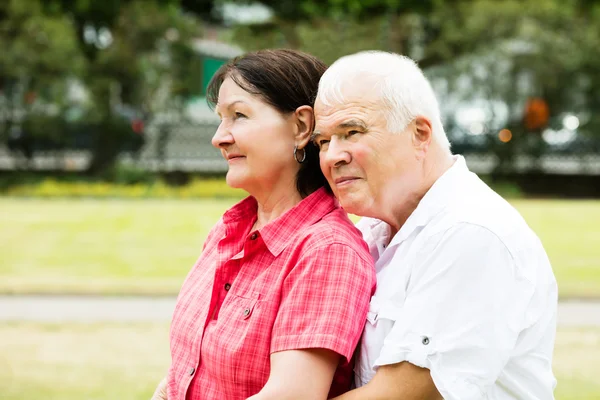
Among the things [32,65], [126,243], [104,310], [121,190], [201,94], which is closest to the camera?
[104,310]

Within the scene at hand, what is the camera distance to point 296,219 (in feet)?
7.29

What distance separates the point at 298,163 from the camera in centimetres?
230

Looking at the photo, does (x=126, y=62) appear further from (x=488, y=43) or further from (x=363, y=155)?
(x=363, y=155)

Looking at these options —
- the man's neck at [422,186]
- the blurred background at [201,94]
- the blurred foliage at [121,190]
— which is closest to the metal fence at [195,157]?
the blurred background at [201,94]

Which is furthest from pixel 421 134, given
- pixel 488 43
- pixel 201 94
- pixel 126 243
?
pixel 201 94

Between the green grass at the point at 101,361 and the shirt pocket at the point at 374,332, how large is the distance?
2.89 meters

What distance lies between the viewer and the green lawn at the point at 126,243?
7.59 meters

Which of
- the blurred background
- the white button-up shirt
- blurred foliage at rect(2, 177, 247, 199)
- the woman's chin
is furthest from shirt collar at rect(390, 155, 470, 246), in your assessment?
blurred foliage at rect(2, 177, 247, 199)

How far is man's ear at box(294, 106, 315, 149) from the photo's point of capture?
221 cm

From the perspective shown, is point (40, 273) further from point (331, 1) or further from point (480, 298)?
point (331, 1)

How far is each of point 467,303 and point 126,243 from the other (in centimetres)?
828

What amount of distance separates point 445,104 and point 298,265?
66.4ft

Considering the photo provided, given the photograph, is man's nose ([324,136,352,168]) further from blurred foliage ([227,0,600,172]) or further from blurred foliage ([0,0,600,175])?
blurred foliage ([0,0,600,175])

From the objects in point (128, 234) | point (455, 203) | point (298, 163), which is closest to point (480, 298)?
point (455, 203)
